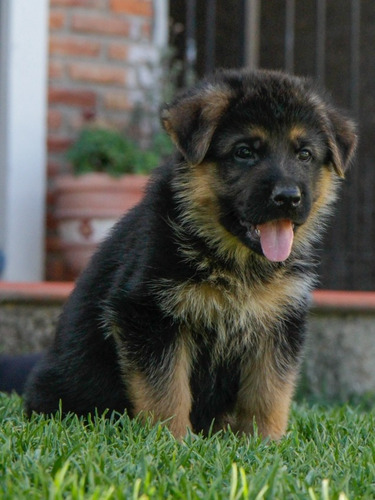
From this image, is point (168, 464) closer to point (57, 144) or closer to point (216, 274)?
point (216, 274)

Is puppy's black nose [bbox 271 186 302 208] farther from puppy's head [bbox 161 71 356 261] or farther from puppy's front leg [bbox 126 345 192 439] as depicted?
puppy's front leg [bbox 126 345 192 439]

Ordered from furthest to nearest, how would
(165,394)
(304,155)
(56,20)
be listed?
1. (56,20)
2. (304,155)
3. (165,394)

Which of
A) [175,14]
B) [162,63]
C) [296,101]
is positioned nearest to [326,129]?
[296,101]

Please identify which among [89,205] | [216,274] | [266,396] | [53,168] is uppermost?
[53,168]

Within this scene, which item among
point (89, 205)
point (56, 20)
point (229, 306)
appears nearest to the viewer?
point (229, 306)

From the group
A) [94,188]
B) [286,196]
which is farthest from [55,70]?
[286,196]

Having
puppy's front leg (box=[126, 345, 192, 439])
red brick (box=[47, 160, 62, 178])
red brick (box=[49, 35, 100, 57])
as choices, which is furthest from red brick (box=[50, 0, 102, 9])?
puppy's front leg (box=[126, 345, 192, 439])

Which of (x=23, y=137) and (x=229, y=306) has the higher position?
(x=23, y=137)

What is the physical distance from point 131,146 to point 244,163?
9.69ft

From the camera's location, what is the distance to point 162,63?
6.78 m

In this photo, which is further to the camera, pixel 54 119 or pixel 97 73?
pixel 97 73

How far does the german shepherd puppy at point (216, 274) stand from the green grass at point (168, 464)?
0.23 meters

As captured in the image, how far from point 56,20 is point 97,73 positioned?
47 cm

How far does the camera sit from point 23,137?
6.28 m
